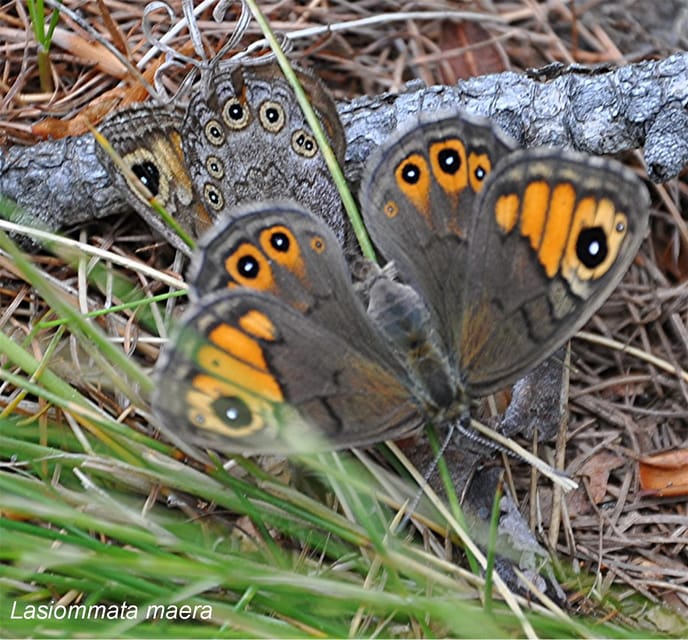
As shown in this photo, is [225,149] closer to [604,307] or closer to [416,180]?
[416,180]

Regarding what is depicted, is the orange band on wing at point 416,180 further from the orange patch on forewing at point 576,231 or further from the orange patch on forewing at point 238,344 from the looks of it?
the orange patch on forewing at point 238,344

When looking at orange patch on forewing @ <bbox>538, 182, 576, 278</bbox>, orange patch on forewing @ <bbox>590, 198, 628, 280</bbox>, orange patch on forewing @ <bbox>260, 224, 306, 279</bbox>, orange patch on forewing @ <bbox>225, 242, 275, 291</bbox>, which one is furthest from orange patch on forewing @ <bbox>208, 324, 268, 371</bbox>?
orange patch on forewing @ <bbox>590, 198, 628, 280</bbox>

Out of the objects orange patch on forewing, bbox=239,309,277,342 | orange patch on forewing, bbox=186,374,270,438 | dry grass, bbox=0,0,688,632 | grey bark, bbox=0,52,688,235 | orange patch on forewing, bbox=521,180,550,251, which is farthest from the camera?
dry grass, bbox=0,0,688,632

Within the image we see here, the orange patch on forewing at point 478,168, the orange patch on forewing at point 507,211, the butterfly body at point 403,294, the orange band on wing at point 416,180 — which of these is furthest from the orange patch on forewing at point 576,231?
the orange band on wing at point 416,180

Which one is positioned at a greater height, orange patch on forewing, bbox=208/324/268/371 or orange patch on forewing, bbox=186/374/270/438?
orange patch on forewing, bbox=208/324/268/371

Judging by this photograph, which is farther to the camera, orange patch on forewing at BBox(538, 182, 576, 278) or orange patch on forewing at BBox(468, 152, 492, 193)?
orange patch on forewing at BBox(468, 152, 492, 193)

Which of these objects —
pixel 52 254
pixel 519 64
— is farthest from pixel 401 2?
pixel 52 254

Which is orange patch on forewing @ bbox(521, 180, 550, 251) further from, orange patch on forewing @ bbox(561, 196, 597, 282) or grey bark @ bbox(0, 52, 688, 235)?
grey bark @ bbox(0, 52, 688, 235)
